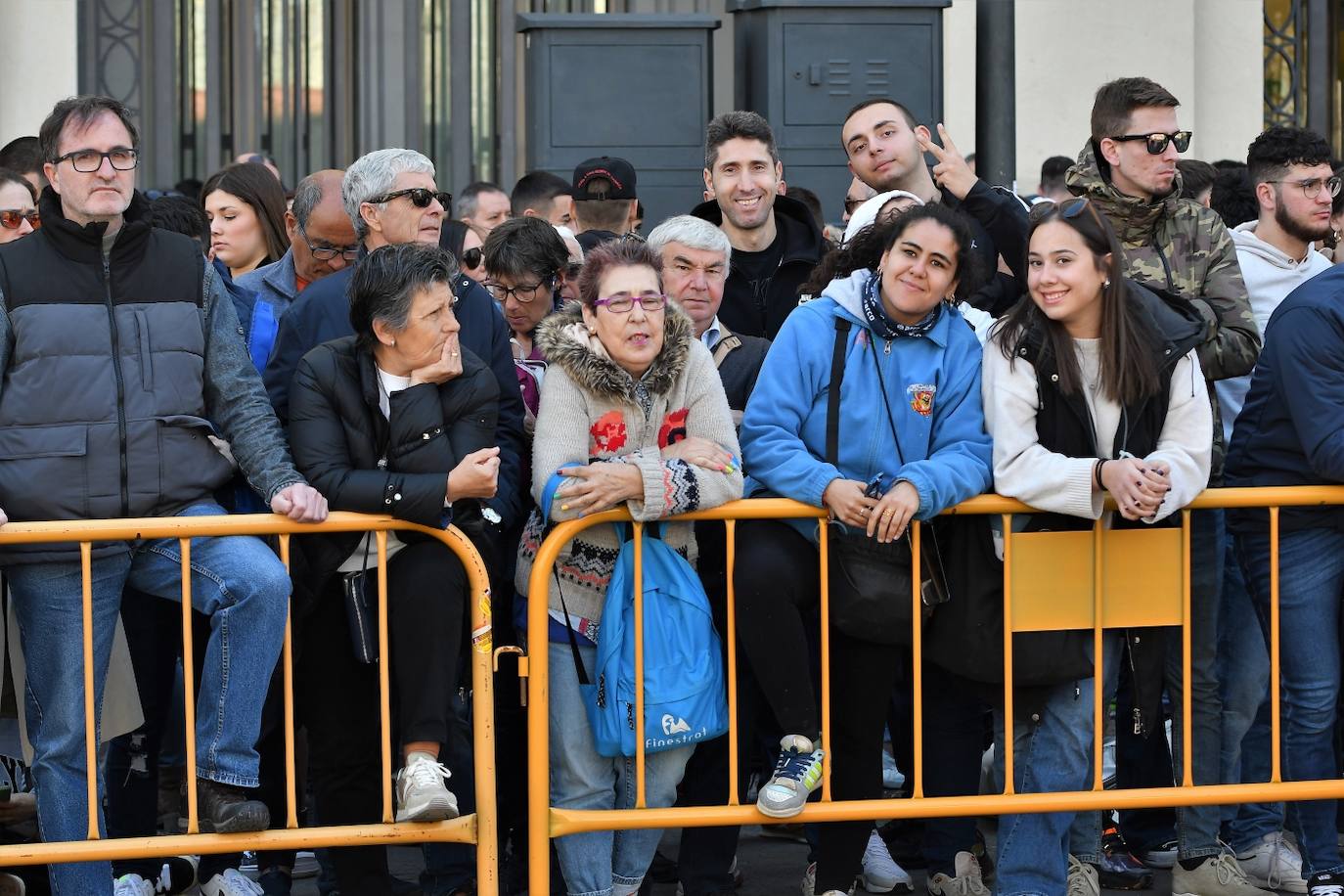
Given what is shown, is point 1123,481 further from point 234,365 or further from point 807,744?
point 234,365

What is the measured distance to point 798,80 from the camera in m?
8.00

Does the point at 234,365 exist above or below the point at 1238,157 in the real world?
below

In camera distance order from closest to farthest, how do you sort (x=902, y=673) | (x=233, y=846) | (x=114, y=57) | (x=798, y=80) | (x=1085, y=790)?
(x=233, y=846)
(x=1085, y=790)
(x=902, y=673)
(x=798, y=80)
(x=114, y=57)

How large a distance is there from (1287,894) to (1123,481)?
68.0 inches

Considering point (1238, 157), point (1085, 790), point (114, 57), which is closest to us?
point (1085, 790)

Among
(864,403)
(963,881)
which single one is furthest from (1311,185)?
(963,881)

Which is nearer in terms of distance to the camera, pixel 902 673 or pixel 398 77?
pixel 902 673

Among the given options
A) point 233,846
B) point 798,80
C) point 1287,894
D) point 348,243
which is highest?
point 798,80

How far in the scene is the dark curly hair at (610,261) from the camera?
17.4 feet

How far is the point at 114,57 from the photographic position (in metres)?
11.0

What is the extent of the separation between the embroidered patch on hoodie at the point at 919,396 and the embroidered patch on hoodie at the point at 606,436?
0.82 m

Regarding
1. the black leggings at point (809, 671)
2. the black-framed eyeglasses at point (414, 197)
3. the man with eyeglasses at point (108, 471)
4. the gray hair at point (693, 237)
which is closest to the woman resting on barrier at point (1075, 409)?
the black leggings at point (809, 671)

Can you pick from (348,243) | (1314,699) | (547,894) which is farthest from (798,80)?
(547,894)

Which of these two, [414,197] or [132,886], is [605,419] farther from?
[132,886]
